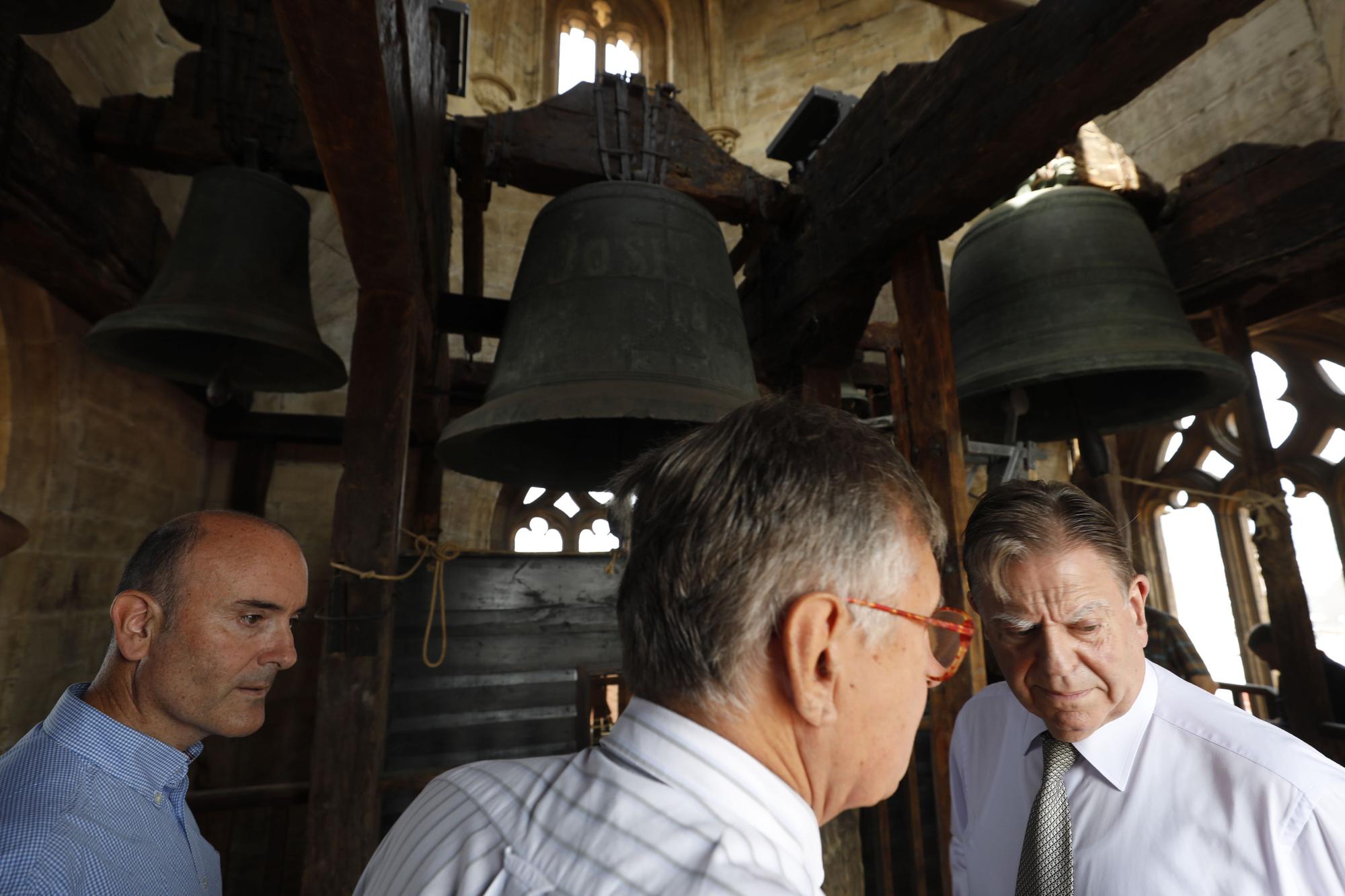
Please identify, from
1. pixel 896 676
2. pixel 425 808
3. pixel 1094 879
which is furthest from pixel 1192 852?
pixel 425 808

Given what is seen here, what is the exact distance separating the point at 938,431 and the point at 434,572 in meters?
2.14

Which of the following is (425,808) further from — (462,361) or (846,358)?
(462,361)

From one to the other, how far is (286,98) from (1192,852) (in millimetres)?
3237

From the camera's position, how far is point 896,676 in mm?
734

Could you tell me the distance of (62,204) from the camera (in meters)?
2.50

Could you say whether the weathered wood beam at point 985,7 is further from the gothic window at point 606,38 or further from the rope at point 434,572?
the gothic window at point 606,38

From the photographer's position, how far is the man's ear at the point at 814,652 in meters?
0.67

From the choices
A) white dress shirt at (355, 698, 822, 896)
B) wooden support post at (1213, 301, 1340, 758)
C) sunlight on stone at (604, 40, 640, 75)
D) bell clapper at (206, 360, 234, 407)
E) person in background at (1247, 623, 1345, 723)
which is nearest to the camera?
white dress shirt at (355, 698, 822, 896)

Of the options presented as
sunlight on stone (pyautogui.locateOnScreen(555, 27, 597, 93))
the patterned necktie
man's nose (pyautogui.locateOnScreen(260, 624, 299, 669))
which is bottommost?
the patterned necktie

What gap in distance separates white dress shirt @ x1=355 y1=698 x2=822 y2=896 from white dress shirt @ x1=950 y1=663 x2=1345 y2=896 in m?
0.76

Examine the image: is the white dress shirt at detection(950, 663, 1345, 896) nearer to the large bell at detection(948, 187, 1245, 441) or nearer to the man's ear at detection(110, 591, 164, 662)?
the large bell at detection(948, 187, 1245, 441)

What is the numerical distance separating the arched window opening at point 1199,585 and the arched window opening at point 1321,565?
63cm

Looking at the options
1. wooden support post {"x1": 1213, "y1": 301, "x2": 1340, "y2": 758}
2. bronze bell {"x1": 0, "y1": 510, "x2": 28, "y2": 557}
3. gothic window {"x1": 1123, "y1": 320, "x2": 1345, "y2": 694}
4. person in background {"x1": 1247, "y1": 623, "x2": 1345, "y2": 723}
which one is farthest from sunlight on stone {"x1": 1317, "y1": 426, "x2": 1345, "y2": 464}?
bronze bell {"x1": 0, "y1": 510, "x2": 28, "y2": 557}

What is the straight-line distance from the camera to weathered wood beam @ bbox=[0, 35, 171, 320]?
7.34 feet
